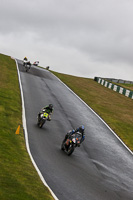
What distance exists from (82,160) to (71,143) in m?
1.12

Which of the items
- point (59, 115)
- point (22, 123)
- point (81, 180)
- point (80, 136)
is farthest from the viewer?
point (59, 115)

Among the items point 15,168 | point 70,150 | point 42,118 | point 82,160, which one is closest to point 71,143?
point 70,150

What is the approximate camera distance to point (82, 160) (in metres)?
16.5

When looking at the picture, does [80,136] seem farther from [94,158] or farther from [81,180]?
[81,180]

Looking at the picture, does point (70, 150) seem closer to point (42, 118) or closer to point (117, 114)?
point (42, 118)

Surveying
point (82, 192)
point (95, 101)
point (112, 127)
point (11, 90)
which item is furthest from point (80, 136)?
point (95, 101)

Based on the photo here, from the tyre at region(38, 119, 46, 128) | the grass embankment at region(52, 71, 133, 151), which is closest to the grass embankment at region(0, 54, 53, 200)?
the tyre at region(38, 119, 46, 128)

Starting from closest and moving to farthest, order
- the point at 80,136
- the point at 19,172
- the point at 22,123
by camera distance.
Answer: the point at 19,172 < the point at 80,136 < the point at 22,123

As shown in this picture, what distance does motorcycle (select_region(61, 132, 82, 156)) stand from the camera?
16250 mm

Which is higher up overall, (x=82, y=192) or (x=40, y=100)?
(x=40, y=100)

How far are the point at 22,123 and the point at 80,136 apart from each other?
5434 mm

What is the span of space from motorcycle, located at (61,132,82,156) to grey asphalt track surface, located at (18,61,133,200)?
1.16ft

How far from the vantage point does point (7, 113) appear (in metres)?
21.8

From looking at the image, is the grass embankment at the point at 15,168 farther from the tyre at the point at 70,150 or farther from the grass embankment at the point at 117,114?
the grass embankment at the point at 117,114
